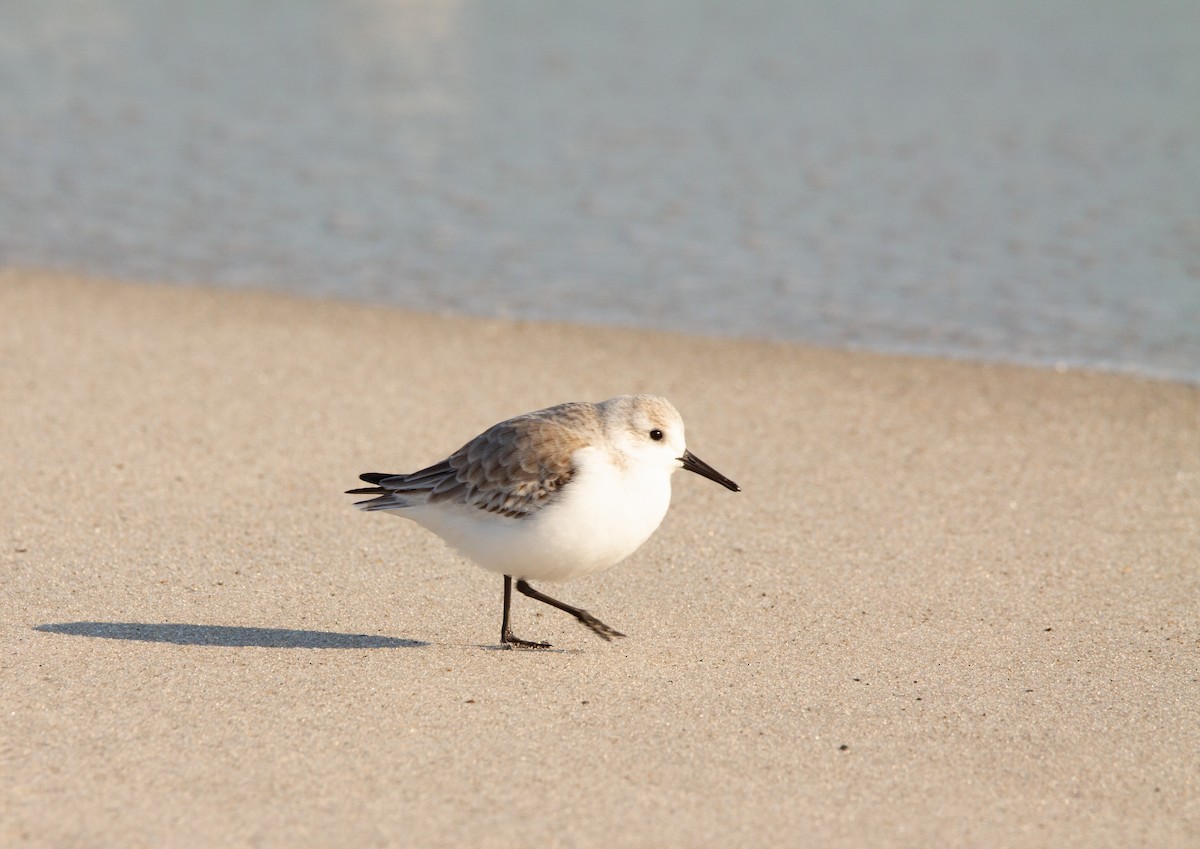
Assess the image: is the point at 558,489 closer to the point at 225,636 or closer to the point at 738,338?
the point at 225,636

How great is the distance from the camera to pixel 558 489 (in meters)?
4.53

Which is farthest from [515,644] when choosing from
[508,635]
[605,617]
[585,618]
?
[605,617]

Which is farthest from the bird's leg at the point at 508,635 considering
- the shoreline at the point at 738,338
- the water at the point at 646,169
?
the water at the point at 646,169

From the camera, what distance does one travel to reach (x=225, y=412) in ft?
23.6

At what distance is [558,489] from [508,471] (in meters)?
0.17

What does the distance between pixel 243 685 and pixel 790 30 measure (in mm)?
17944

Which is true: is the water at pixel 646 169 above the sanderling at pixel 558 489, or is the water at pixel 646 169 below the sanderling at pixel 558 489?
above

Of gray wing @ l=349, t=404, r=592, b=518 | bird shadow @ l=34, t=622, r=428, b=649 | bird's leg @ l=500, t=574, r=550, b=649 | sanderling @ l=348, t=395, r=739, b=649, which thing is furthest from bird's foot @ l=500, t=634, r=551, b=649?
gray wing @ l=349, t=404, r=592, b=518

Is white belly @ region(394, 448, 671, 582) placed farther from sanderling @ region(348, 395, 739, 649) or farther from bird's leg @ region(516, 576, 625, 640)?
bird's leg @ region(516, 576, 625, 640)

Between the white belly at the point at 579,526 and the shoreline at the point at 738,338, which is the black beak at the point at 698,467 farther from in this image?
the shoreline at the point at 738,338

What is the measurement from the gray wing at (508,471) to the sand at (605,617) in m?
0.50

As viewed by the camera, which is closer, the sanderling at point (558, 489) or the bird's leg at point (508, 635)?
the sanderling at point (558, 489)

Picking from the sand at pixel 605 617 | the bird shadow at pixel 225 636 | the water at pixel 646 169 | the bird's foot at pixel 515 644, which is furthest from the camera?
the water at pixel 646 169

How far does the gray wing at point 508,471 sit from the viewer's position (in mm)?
4543
